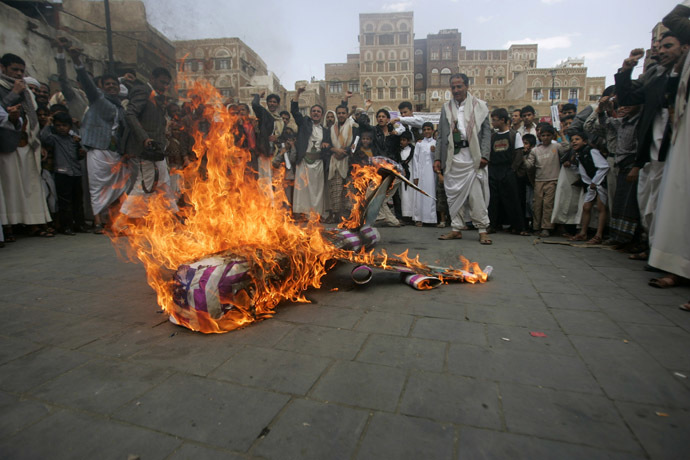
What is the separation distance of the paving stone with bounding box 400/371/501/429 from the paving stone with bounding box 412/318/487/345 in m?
0.49

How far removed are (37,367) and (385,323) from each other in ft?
7.25

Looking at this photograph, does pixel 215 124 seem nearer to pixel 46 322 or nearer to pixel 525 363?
pixel 46 322

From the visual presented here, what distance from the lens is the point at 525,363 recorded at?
2.16 m

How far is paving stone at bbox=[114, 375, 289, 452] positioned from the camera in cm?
160

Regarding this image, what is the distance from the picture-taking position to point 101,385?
198cm

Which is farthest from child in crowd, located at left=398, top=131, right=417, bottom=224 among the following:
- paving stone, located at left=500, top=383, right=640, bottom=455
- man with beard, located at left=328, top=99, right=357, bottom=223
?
paving stone, located at left=500, top=383, right=640, bottom=455

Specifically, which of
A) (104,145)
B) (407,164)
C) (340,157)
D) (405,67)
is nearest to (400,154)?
(407,164)

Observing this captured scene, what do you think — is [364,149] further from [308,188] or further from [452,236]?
[452,236]

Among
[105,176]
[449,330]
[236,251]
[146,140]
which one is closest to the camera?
[449,330]

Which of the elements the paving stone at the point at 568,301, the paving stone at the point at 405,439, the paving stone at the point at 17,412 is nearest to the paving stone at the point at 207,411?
the paving stone at the point at 17,412

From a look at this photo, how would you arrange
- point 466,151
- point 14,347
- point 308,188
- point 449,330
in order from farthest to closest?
point 308,188 < point 466,151 < point 449,330 < point 14,347

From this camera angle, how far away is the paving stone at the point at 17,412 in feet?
5.39

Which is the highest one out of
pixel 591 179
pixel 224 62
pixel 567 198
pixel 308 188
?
→ pixel 224 62

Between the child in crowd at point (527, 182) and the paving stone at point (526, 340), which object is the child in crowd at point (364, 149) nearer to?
the child in crowd at point (527, 182)
